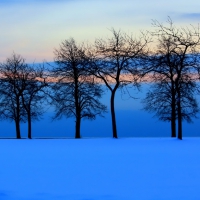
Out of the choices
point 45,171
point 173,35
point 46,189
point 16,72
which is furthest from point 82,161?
point 16,72

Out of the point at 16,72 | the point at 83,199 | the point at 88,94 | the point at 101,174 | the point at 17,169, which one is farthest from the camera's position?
the point at 16,72

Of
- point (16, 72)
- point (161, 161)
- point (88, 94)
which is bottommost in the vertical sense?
point (161, 161)

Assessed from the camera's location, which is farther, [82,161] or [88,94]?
[88,94]

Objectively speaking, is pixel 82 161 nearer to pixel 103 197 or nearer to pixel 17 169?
pixel 17 169

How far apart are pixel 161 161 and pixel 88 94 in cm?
2390

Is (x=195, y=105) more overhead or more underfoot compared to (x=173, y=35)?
more underfoot

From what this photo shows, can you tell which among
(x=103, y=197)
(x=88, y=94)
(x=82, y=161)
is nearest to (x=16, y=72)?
(x=88, y=94)

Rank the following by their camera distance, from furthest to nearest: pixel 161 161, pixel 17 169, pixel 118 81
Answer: pixel 118 81, pixel 161 161, pixel 17 169

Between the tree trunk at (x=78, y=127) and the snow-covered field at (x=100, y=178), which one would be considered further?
the tree trunk at (x=78, y=127)

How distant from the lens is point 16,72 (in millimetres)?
41812

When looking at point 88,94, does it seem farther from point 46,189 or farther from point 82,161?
point 46,189

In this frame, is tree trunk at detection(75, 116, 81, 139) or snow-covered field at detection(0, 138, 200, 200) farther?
tree trunk at detection(75, 116, 81, 139)

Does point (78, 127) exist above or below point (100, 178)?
above

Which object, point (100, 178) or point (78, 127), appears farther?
point (78, 127)
